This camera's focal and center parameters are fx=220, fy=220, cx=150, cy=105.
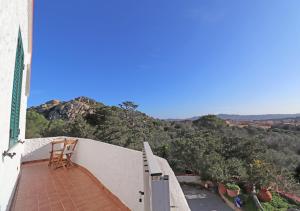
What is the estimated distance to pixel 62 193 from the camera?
3959mm

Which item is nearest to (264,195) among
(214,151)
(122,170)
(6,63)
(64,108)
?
(214,151)

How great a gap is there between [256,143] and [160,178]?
13.0 metres

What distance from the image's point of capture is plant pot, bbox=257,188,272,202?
867cm

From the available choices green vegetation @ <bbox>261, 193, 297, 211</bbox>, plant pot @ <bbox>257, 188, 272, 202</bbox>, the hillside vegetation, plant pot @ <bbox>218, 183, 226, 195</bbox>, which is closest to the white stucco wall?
the hillside vegetation

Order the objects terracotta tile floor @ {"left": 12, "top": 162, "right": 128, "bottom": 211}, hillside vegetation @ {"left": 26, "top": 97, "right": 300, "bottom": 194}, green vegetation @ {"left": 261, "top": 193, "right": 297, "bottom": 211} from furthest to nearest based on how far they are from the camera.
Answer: hillside vegetation @ {"left": 26, "top": 97, "right": 300, "bottom": 194} < green vegetation @ {"left": 261, "top": 193, "right": 297, "bottom": 211} < terracotta tile floor @ {"left": 12, "top": 162, "right": 128, "bottom": 211}

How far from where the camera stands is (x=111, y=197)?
11.5ft

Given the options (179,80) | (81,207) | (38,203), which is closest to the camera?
(81,207)

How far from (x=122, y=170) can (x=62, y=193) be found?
1508mm

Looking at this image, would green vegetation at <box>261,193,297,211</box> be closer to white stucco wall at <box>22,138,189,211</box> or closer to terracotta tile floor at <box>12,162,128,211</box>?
white stucco wall at <box>22,138,189,211</box>

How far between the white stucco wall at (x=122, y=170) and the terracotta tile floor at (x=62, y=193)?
19cm

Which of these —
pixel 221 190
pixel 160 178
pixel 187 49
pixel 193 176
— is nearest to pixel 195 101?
pixel 187 49

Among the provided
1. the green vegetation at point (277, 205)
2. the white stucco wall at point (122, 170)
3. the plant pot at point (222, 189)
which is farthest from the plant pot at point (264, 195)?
the white stucco wall at point (122, 170)

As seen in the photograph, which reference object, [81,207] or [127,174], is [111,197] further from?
[127,174]

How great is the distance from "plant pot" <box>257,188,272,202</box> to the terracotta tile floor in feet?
23.8
